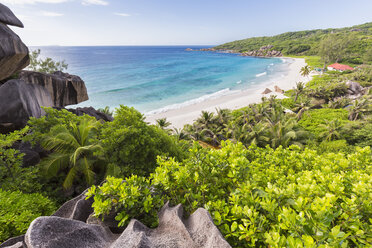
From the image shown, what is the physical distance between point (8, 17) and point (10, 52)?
3.12 metres

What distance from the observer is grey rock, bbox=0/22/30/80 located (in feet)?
34.4

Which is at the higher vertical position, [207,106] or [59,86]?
[59,86]

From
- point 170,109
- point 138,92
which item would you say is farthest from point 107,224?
point 138,92

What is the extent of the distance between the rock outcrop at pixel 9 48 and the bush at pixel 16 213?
32.6 ft

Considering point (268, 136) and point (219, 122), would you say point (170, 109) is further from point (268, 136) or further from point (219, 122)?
point (268, 136)

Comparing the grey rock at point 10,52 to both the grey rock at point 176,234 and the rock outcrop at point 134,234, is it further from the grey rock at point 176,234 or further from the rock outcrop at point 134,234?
the grey rock at point 176,234

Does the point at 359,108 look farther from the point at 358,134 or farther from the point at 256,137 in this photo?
the point at 256,137

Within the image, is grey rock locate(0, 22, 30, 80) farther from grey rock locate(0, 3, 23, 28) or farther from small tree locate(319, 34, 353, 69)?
small tree locate(319, 34, 353, 69)

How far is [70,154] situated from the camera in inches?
338

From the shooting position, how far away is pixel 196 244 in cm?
297

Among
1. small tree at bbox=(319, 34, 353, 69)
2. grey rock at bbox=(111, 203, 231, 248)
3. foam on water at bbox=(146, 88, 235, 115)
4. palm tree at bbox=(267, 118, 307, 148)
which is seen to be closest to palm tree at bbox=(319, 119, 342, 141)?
palm tree at bbox=(267, 118, 307, 148)

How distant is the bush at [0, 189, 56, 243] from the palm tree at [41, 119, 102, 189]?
2368 mm

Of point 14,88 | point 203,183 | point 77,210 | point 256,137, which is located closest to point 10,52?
point 14,88

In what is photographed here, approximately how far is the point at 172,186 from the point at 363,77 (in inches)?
2484
